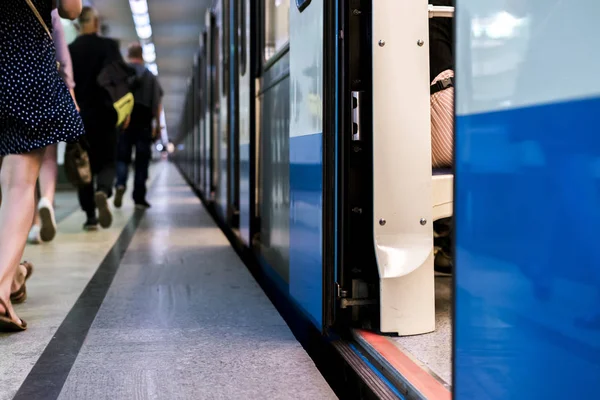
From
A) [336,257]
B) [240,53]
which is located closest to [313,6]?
[336,257]

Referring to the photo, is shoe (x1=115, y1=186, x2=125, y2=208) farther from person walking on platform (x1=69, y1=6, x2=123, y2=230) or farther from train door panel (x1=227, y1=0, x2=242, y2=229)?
train door panel (x1=227, y1=0, x2=242, y2=229)

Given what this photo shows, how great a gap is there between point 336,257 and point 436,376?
530 millimetres

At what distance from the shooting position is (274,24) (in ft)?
12.2

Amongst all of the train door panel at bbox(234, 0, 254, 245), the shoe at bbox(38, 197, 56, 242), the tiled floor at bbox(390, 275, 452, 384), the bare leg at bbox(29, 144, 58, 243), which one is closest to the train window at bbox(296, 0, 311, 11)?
the tiled floor at bbox(390, 275, 452, 384)

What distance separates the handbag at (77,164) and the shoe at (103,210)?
1056 millimetres

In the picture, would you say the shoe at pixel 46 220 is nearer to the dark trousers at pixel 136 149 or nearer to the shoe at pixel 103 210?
the shoe at pixel 103 210

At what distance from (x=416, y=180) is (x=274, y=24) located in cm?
173

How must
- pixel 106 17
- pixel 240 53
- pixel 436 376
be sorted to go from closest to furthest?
1. pixel 436 376
2. pixel 240 53
3. pixel 106 17

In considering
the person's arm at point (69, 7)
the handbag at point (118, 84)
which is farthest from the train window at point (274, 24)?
the handbag at point (118, 84)

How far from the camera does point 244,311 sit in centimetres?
300

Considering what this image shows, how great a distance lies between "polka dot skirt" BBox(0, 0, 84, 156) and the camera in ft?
8.29

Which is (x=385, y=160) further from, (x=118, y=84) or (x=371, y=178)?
(x=118, y=84)

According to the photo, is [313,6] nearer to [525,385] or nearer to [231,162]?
[525,385]

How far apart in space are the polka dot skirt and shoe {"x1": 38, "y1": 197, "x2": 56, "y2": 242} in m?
1.99
